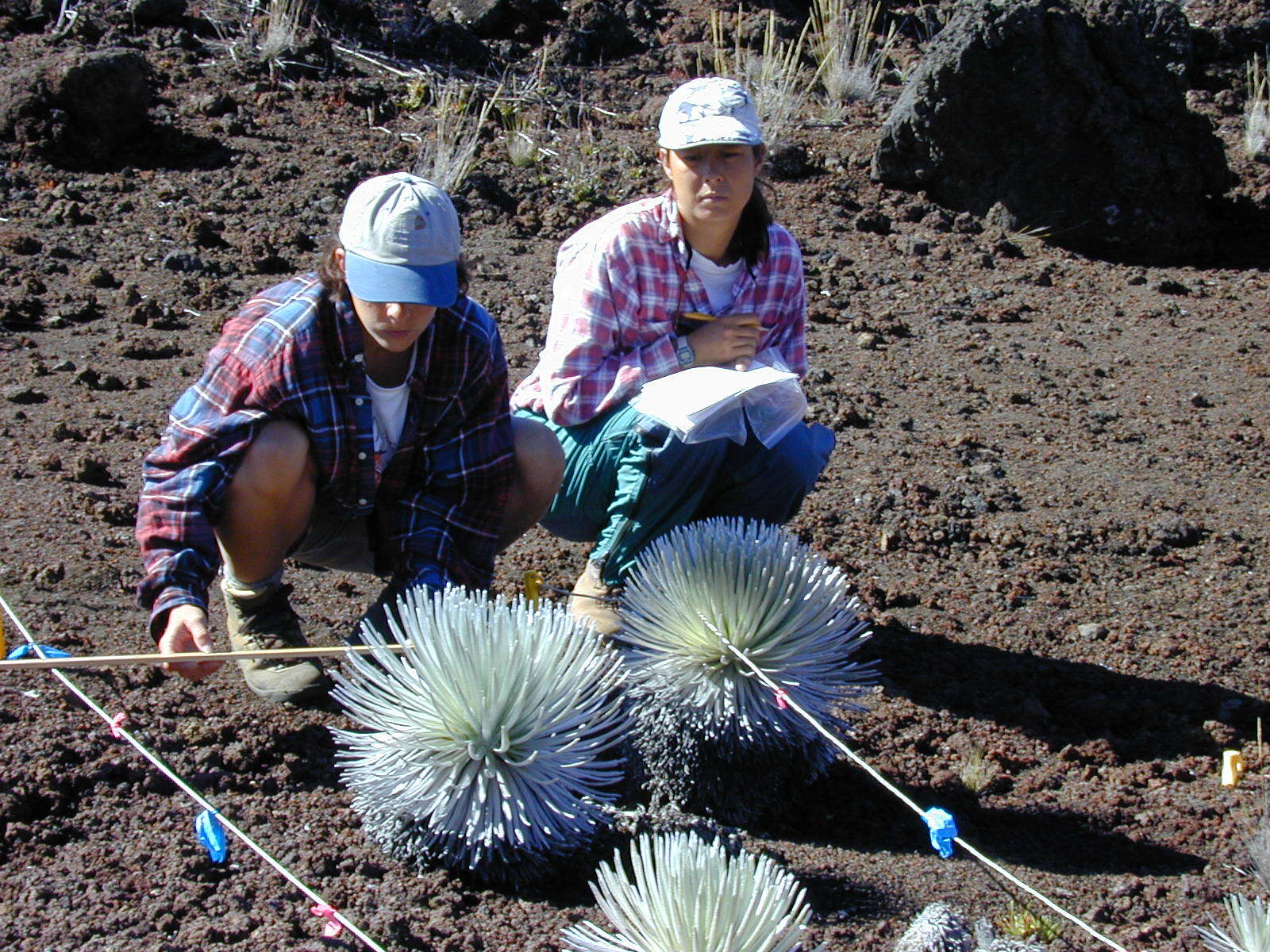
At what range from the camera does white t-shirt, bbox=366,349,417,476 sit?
2.62 m

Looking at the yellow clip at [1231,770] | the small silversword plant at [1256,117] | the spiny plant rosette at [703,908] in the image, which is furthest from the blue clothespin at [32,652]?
the small silversword plant at [1256,117]

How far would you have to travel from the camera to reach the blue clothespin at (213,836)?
2.11 m

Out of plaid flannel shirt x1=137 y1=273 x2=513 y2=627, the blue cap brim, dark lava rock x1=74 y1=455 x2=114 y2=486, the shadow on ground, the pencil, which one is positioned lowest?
dark lava rock x1=74 y1=455 x2=114 y2=486

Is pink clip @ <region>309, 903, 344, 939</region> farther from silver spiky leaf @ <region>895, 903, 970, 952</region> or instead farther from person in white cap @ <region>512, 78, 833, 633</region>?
person in white cap @ <region>512, 78, 833, 633</region>

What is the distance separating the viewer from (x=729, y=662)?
231 centimetres

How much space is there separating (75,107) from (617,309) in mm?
3828

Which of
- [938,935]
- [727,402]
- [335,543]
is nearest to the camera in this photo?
[938,935]

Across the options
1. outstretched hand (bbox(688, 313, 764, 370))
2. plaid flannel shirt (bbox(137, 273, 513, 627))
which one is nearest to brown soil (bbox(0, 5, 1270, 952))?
plaid flannel shirt (bbox(137, 273, 513, 627))

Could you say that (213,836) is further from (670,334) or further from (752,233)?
(752,233)

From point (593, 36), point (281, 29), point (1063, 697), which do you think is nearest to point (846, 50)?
point (593, 36)

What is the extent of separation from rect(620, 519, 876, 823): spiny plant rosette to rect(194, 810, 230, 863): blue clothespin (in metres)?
0.65

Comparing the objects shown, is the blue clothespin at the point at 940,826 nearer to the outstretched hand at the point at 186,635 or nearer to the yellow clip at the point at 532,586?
the yellow clip at the point at 532,586

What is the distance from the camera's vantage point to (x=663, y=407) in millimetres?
2754

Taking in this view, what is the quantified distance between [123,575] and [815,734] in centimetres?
162
